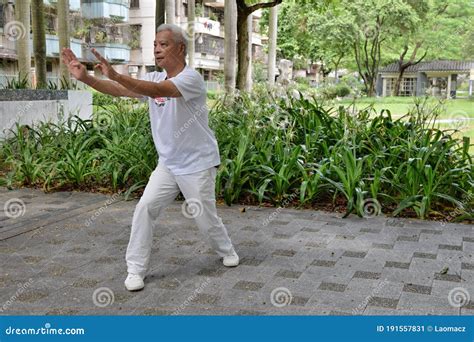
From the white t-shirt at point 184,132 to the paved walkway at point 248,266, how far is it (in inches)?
30.8

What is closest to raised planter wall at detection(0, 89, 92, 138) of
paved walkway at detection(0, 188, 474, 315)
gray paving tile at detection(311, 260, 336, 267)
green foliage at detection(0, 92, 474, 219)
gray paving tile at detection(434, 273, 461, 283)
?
green foliage at detection(0, 92, 474, 219)

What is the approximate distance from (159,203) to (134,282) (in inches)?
20.5

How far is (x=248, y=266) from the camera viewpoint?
14.1 ft

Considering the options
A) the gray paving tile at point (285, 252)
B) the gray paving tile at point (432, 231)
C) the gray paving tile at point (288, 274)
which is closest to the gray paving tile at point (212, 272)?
the gray paving tile at point (288, 274)

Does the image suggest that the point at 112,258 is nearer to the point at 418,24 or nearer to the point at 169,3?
the point at 169,3

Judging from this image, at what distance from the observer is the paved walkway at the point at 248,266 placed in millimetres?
3555

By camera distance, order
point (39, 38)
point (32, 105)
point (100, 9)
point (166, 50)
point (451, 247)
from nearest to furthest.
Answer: point (166, 50) < point (451, 247) < point (32, 105) < point (39, 38) < point (100, 9)

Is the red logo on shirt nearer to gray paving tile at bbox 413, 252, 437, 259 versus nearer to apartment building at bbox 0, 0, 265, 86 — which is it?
gray paving tile at bbox 413, 252, 437, 259

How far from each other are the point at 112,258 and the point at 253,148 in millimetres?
2903

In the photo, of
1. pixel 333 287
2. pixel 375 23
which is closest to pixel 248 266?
pixel 333 287

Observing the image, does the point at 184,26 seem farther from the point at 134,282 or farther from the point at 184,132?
the point at 134,282

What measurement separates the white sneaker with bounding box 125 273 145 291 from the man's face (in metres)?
1.33

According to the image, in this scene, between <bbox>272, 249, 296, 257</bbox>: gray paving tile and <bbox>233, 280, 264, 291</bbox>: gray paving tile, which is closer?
<bbox>233, 280, 264, 291</bbox>: gray paving tile

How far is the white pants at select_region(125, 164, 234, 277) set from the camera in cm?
384
